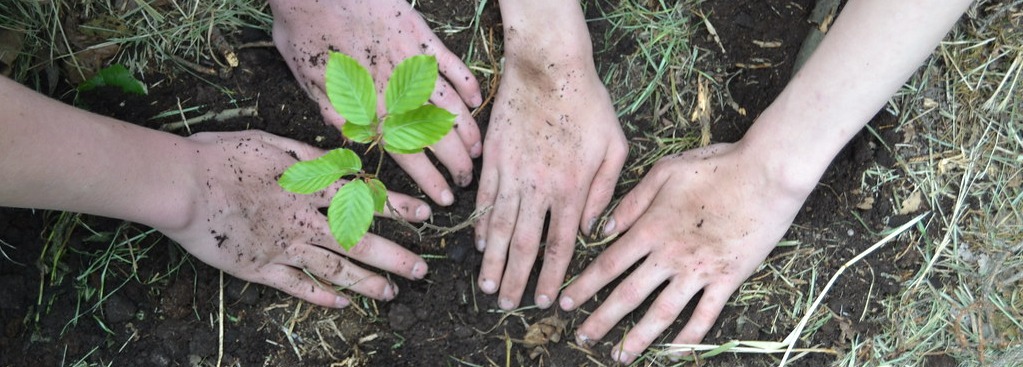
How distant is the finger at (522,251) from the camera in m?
1.77

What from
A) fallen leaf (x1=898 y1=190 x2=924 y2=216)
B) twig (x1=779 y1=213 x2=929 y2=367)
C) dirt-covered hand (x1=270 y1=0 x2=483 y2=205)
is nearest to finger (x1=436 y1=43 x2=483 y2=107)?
dirt-covered hand (x1=270 y1=0 x2=483 y2=205)

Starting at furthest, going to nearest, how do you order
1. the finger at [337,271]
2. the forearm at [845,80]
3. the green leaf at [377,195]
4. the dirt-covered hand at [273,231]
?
the finger at [337,271]
the dirt-covered hand at [273,231]
the forearm at [845,80]
the green leaf at [377,195]

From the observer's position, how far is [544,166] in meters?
1.77

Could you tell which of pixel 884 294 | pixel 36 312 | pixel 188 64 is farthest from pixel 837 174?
pixel 36 312

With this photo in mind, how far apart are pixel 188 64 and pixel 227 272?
1.58 feet

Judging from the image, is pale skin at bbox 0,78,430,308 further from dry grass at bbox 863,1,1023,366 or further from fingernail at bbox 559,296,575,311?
dry grass at bbox 863,1,1023,366

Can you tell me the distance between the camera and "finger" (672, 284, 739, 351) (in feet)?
5.77

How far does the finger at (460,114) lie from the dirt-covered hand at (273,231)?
6.9 inches

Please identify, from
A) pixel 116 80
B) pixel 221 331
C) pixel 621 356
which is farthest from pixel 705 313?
pixel 116 80

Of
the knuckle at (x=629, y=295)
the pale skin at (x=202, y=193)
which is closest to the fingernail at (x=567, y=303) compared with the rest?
the knuckle at (x=629, y=295)

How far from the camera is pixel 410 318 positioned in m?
1.82

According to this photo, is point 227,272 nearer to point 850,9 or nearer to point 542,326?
point 542,326

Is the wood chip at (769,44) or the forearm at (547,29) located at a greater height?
the forearm at (547,29)

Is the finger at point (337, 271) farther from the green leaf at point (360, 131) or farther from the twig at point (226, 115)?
the green leaf at point (360, 131)
